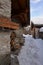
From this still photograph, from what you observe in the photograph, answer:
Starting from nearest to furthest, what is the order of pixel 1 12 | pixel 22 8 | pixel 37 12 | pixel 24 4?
pixel 1 12
pixel 24 4
pixel 22 8
pixel 37 12

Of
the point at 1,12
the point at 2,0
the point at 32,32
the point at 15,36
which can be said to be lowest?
the point at 32,32

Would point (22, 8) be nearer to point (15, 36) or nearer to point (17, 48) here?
point (15, 36)

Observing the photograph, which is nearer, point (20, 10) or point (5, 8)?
point (5, 8)

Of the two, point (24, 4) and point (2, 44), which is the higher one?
point (24, 4)

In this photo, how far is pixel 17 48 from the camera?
13.6ft

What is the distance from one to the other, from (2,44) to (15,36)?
1805 millimetres

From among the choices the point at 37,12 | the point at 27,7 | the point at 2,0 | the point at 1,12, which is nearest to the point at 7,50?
the point at 1,12

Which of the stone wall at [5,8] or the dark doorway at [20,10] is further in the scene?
the dark doorway at [20,10]

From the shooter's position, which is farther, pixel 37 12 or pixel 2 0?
pixel 37 12

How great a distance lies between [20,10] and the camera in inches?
163

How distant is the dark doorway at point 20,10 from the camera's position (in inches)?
145

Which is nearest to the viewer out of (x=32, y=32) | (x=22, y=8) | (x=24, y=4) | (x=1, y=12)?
(x=1, y=12)

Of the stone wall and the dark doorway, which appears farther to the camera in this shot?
the dark doorway

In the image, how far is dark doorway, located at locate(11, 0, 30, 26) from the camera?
3.67 metres
